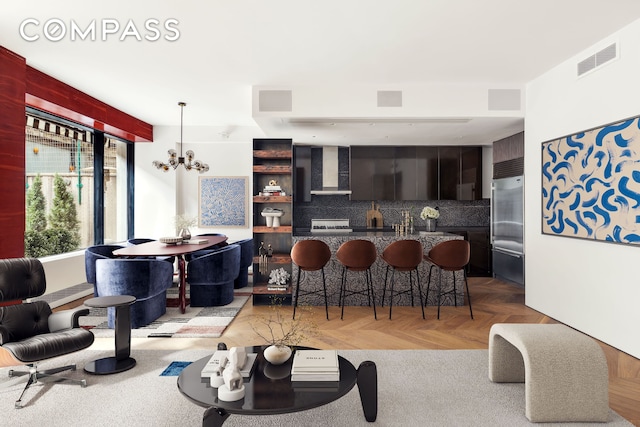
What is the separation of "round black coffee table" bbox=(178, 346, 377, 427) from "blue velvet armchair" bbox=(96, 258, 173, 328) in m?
2.07

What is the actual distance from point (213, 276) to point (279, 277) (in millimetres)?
862

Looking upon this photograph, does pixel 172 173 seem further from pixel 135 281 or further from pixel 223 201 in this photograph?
pixel 135 281

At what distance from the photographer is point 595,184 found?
3930 millimetres

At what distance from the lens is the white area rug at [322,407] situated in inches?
97.0

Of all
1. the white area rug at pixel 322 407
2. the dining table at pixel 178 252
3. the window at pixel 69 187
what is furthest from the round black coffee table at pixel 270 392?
the window at pixel 69 187

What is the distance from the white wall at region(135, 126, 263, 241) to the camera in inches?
299

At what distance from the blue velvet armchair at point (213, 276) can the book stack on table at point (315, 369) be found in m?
2.93

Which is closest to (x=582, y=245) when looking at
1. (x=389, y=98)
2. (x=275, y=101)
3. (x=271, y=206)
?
(x=389, y=98)

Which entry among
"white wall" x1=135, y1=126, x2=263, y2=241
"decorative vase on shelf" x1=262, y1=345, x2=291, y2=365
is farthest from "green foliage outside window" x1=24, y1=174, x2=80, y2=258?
"decorative vase on shelf" x1=262, y1=345, x2=291, y2=365

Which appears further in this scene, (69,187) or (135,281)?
(69,187)

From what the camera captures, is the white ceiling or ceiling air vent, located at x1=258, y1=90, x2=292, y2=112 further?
ceiling air vent, located at x1=258, y1=90, x2=292, y2=112

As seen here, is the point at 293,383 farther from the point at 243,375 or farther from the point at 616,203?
the point at 616,203

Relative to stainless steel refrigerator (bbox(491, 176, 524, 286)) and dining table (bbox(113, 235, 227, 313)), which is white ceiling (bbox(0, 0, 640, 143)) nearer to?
stainless steel refrigerator (bbox(491, 176, 524, 286))

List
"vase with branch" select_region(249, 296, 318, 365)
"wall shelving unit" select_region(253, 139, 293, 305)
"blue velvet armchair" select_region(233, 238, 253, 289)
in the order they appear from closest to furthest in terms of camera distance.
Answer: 1. "vase with branch" select_region(249, 296, 318, 365)
2. "wall shelving unit" select_region(253, 139, 293, 305)
3. "blue velvet armchair" select_region(233, 238, 253, 289)
